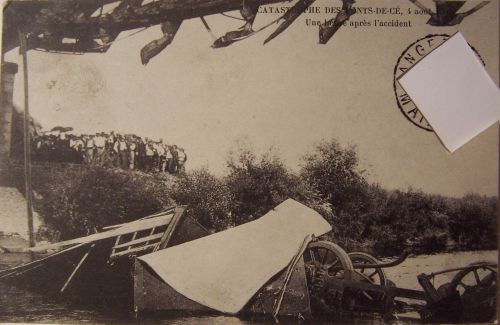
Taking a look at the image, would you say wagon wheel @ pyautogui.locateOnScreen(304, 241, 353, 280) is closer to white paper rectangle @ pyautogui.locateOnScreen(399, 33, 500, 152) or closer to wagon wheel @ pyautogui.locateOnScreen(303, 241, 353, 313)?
wagon wheel @ pyautogui.locateOnScreen(303, 241, 353, 313)

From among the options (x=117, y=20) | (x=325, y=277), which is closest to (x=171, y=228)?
(x=325, y=277)

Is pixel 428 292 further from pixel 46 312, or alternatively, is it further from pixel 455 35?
pixel 46 312

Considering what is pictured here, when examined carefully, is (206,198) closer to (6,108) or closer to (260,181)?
(260,181)

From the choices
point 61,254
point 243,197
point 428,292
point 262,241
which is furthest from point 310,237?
point 61,254

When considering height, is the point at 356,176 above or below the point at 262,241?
above

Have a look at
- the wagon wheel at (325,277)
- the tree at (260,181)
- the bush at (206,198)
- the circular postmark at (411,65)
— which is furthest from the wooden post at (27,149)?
the circular postmark at (411,65)

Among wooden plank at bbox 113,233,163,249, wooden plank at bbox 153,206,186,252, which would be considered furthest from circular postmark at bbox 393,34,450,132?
wooden plank at bbox 113,233,163,249
